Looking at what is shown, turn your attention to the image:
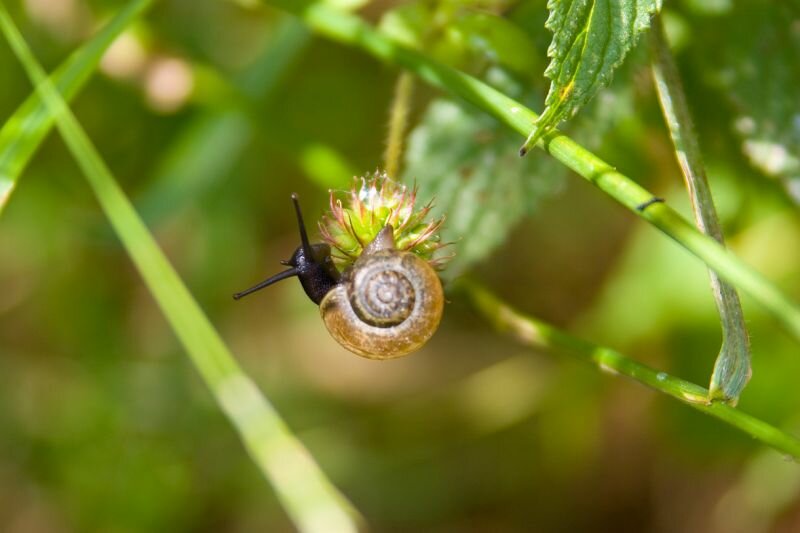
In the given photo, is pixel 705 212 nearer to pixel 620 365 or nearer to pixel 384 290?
pixel 620 365

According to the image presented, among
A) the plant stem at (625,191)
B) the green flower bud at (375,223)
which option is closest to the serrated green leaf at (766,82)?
the plant stem at (625,191)

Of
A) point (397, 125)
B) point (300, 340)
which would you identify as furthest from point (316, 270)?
point (300, 340)

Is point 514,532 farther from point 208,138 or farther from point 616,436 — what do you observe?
point 208,138

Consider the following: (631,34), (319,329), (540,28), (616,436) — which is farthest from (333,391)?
(631,34)

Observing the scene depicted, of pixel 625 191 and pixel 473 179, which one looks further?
pixel 473 179

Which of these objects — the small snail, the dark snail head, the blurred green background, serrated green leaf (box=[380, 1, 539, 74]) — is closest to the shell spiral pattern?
the small snail

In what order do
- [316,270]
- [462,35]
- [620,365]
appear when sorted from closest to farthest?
[620,365] < [316,270] < [462,35]

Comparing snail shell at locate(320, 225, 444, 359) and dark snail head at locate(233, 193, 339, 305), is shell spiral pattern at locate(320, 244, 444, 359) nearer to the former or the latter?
snail shell at locate(320, 225, 444, 359)
